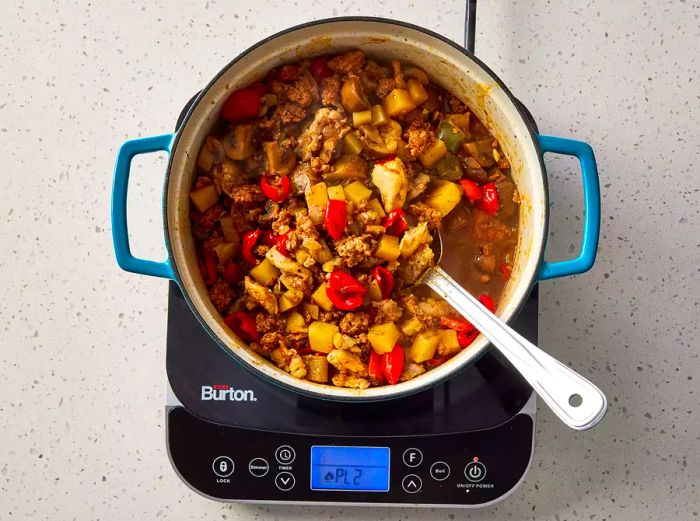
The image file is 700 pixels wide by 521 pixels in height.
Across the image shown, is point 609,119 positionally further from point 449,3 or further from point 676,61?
point 449,3

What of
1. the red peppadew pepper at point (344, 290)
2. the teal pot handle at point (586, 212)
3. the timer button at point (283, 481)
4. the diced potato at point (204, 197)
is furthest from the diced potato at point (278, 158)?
the timer button at point (283, 481)

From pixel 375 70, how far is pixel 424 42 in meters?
0.12

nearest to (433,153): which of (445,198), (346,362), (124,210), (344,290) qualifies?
(445,198)

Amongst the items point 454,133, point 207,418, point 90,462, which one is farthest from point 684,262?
point 90,462

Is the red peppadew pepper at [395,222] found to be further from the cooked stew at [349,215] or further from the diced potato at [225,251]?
the diced potato at [225,251]

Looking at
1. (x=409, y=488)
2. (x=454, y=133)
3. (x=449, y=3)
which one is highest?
(x=449, y=3)

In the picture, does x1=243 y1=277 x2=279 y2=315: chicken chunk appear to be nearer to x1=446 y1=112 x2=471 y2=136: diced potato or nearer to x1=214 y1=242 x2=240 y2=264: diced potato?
x1=214 y1=242 x2=240 y2=264: diced potato

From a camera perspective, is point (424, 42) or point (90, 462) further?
point (90, 462)

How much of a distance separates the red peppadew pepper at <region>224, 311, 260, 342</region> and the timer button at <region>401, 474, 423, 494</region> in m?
0.37

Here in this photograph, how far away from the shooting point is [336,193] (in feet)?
4.33

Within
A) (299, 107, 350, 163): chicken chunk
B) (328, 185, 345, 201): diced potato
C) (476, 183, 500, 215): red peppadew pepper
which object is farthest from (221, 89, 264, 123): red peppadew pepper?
(476, 183, 500, 215): red peppadew pepper

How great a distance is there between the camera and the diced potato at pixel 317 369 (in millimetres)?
1297

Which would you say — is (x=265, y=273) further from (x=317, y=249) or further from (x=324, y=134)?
(x=324, y=134)

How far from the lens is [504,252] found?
1.38m
